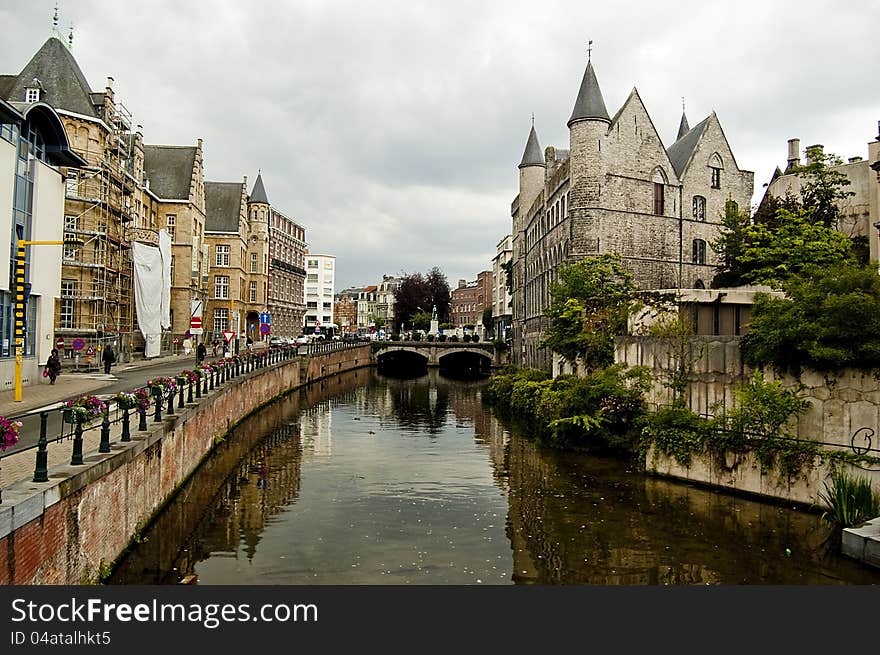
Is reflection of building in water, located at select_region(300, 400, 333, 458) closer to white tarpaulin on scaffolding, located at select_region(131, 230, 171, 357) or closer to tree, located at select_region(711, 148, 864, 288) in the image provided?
white tarpaulin on scaffolding, located at select_region(131, 230, 171, 357)

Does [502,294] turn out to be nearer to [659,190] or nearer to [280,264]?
[280,264]

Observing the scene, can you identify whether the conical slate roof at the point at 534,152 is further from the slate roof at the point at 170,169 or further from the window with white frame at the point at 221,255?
the window with white frame at the point at 221,255

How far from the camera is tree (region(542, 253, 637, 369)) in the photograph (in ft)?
82.0

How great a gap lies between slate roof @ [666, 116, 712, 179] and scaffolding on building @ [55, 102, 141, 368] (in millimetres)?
32473

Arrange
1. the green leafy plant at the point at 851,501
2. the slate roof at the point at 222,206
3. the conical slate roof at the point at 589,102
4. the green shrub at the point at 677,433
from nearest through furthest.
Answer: the green leafy plant at the point at 851,501
the green shrub at the point at 677,433
the conical slate roof at the point at 589,102
the slate roof at the point at 222,206

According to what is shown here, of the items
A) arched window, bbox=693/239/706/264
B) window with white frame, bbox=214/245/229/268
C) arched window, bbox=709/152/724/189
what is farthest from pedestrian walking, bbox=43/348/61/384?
window with white frame, bbox=214/245/229/268

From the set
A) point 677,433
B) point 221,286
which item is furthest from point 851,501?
point 221,286

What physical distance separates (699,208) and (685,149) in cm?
419

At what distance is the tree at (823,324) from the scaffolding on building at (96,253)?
89.1 ft

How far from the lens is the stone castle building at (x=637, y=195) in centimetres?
3562

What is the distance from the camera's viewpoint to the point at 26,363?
22.4 m

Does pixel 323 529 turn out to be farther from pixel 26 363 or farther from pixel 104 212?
pixel 104 212

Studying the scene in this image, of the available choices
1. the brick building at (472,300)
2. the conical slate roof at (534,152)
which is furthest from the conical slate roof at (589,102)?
the brick building at (472,300)

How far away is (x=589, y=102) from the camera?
3547 cm
